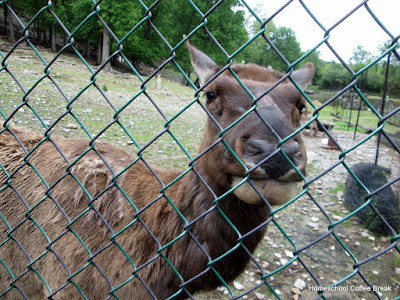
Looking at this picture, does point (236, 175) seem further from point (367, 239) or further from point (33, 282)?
point (367, 239)

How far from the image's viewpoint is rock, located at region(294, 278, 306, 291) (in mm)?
3723

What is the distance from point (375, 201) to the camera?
5.00 metres

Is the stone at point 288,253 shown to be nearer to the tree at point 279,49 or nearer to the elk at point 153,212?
the elk at point 153,212

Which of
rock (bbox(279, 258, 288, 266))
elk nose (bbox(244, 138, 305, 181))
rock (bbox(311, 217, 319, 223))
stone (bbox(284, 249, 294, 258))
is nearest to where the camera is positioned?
elk nose (bbox(244, 138, 305, 181))

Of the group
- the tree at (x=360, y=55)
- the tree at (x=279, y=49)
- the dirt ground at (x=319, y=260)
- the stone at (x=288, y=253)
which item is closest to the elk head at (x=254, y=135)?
the dirt ground at (x=319, y=260)

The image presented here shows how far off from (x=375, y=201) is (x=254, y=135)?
4.38m

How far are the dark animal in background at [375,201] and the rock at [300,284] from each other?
5.10ft

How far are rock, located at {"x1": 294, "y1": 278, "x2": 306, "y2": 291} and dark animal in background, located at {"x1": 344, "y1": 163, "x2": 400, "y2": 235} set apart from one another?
1553 millimetres

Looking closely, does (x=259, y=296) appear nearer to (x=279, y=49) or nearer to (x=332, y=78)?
(x=332, y=78)

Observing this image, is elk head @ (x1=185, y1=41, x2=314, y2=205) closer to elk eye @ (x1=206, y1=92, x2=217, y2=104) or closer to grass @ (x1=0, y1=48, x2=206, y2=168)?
elk eye @ (x1=206, y1=92, x2=217, y2=104)

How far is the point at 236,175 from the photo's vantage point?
2000mm

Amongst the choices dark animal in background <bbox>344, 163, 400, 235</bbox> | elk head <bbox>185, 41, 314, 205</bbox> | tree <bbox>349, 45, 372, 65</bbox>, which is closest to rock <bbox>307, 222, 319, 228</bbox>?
dark animal in background <bbox>344, 163, 400, 235</bbox>

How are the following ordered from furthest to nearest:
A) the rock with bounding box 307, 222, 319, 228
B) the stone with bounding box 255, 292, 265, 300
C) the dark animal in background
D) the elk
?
the rock with bounding box 307, 222, 319, 228, the dark animal in background, the stone with bounding box 255, 292, 265, 300, the elk

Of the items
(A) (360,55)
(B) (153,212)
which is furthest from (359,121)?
(B) (153,212)
